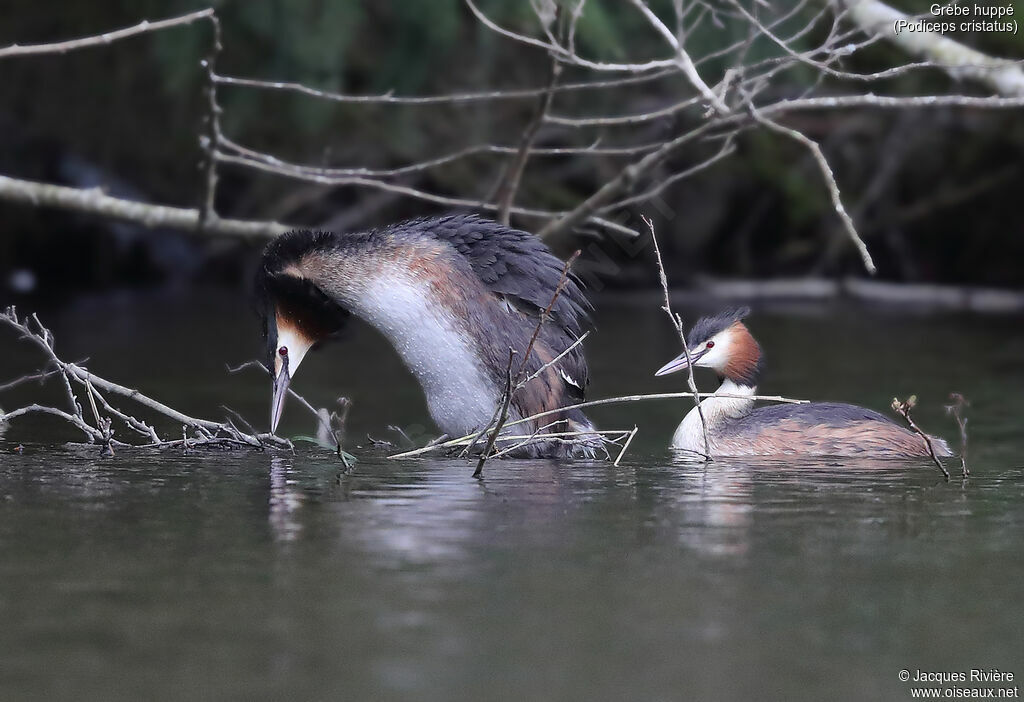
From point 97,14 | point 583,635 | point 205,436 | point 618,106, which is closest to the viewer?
point 583,635

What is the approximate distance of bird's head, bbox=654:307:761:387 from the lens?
6910mm

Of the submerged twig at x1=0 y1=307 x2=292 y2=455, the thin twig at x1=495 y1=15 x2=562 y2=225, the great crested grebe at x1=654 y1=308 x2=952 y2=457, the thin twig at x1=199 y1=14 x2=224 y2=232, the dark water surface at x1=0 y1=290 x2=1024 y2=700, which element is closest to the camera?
the dark water surface at x1=0 y1=290 x2=1024 y2=700

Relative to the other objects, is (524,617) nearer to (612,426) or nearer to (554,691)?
(554,691)

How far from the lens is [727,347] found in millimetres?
6980

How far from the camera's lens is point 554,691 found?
2758 millimetres

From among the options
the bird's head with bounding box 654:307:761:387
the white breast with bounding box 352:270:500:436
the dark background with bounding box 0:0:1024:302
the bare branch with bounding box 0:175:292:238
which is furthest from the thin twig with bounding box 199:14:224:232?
the dark background with bounding box 0:0:1024:302

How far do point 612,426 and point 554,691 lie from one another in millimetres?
4601

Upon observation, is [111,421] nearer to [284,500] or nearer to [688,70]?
[284,500]

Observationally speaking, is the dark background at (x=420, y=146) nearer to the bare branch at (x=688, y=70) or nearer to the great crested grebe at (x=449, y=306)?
the great crested grebe at (x=449, y=306)

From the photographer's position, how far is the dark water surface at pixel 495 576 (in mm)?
2857

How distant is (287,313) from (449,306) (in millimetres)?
812

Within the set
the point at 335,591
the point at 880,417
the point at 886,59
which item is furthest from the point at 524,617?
the point at 886,59

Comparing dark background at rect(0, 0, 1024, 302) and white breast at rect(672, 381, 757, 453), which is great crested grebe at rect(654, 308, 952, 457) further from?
dark background at rect(0, 0, 1024, 302)

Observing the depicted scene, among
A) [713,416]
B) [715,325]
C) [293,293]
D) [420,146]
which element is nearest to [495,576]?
[293,293]
